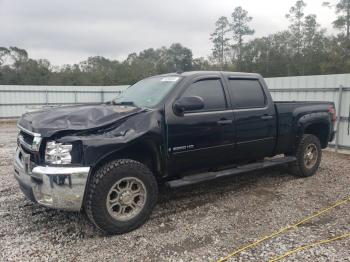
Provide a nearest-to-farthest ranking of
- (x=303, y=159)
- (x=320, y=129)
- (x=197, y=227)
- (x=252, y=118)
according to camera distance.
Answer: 1. (x=197, y=227)
2. (x=252, y=118)
3. (x=303, y=159)
4. (x=320, y=129)

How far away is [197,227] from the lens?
12.5 feet

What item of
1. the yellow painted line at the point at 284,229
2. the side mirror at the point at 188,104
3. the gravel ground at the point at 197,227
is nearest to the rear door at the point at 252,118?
the gravel ground at the point at 197,227

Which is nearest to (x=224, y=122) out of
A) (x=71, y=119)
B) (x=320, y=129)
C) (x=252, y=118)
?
(x=252, y=118)

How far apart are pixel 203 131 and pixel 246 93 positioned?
1241 millimetres

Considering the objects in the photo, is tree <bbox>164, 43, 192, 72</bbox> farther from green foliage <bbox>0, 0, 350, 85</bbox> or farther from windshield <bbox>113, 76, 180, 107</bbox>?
windshield <bbox>113, 76, 180, 107</bbox>

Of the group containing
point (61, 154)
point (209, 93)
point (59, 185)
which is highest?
point (209, 93)

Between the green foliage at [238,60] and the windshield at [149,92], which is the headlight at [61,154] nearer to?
the windshield at [149,92]

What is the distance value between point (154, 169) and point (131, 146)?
58 cm

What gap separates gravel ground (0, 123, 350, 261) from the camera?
3.22 metres

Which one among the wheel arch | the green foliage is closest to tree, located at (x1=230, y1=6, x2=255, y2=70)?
the green foliage

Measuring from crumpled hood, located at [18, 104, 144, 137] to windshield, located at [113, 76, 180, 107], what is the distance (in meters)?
0.38

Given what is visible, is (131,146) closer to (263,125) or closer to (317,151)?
(263,125)

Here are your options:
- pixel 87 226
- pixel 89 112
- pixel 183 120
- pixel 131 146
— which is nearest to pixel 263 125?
pixel 183 120

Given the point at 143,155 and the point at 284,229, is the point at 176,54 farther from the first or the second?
A: the point at 284,229
